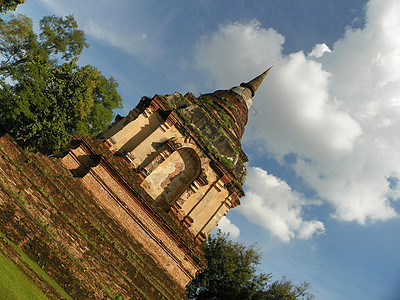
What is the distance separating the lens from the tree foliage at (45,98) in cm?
1199

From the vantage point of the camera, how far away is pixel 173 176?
55.5 ft

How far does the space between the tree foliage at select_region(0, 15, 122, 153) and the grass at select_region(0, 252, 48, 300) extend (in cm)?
632

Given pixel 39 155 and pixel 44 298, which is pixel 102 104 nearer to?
pixel 39 155

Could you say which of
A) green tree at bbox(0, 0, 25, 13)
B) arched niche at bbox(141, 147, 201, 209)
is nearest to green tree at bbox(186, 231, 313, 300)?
arched niche at bbox(141, 147, 201, 209)

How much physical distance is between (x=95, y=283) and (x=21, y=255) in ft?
9.17

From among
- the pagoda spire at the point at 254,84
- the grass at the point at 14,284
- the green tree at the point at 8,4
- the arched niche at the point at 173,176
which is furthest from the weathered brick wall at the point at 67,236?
the pagoda spire at the point at 254,84

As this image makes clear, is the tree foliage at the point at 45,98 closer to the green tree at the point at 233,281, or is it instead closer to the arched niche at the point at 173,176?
the arched niche at the point at 173,176

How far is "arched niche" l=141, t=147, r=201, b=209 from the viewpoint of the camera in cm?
1606

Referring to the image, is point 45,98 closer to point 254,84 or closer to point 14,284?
point 14,284

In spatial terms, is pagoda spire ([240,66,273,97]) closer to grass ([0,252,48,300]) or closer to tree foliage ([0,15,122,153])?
tree foliage ([0,15,122,153])

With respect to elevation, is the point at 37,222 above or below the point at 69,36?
below

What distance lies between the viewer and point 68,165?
1367cm

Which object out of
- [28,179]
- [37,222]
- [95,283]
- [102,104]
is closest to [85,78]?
[102,104]

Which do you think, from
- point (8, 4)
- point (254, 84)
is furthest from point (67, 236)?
point (254, 84)
